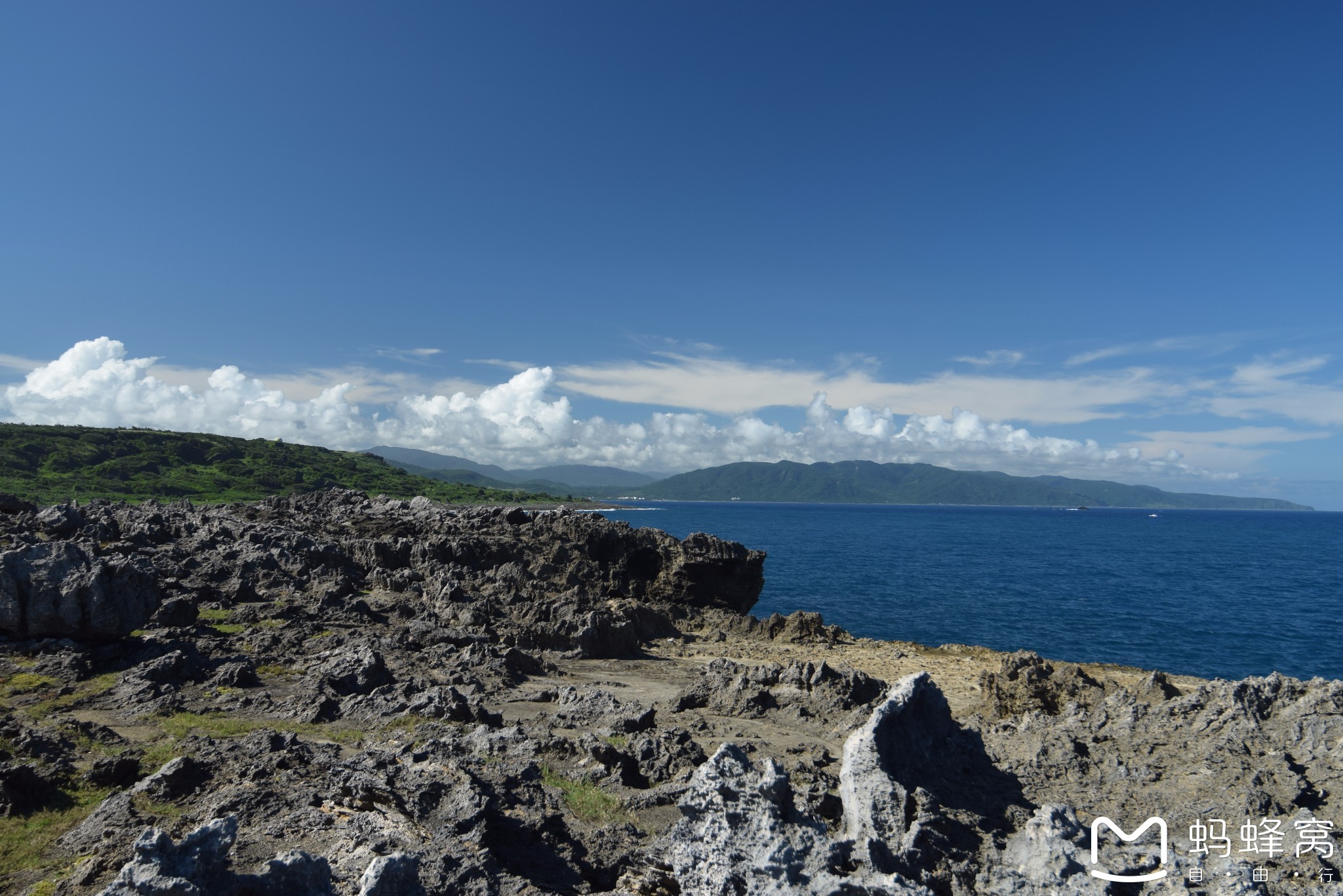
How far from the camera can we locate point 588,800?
13734mm

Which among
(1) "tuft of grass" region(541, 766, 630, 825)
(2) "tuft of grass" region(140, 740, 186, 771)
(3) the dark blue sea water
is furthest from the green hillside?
(1) "tuft of grass" region(541, 766, 630, 825)

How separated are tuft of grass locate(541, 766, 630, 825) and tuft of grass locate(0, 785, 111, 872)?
27.4 ft

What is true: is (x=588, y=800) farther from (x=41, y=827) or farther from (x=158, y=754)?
(x=158, y=754)

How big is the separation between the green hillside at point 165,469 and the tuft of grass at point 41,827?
4352 inches

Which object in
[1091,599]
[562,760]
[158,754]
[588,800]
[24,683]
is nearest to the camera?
[588,800]

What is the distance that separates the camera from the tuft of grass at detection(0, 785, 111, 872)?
1116cm

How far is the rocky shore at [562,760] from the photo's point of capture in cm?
888

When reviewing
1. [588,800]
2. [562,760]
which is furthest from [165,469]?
[588,800]

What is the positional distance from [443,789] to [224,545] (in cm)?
3818

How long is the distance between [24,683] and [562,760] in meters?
17.6

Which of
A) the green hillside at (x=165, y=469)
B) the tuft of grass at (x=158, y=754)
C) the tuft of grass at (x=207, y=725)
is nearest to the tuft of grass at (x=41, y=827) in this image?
the tuft of grass at (x=158, y=754)

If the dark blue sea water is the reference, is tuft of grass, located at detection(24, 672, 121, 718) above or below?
above

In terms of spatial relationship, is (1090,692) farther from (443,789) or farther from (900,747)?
(443,789)

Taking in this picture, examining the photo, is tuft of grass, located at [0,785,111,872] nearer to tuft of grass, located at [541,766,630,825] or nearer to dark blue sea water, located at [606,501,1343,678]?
tuft of grass, located at [541,766,630,825]
